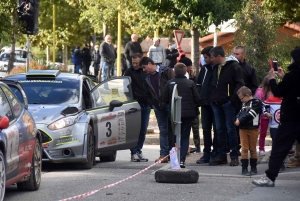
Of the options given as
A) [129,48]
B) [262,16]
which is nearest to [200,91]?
[262,16]

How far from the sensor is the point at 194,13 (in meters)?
29.7

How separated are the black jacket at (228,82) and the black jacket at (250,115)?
1209 mm

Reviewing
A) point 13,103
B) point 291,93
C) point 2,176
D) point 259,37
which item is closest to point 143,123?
point 291,93

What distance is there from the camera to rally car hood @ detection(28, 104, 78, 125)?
1414 centimetres

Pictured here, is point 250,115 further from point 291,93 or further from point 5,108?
point 5,108

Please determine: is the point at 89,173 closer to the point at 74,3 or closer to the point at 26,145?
the point at 26,145

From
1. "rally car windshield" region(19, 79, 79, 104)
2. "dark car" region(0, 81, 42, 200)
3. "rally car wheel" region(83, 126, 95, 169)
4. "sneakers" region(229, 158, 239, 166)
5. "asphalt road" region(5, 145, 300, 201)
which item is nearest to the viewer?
"dark car" region(0, 81, 42, 200)

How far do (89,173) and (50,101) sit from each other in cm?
164

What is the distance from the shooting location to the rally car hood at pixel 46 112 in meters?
14.1

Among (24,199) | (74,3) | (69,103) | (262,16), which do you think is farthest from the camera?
(74,3)

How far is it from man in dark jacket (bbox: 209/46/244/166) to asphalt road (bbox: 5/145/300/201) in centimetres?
53

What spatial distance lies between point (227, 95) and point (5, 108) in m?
4.94

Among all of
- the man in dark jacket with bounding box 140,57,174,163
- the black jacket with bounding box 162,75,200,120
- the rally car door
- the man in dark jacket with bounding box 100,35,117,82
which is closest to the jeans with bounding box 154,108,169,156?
the man in dark jacket with bounding box 140,57,174,163

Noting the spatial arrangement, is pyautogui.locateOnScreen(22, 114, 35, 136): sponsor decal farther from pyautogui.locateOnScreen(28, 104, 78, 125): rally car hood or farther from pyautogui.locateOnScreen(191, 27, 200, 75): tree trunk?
pyautogui.locateOnScreen(191, 27, 200, 75): tree trunk
